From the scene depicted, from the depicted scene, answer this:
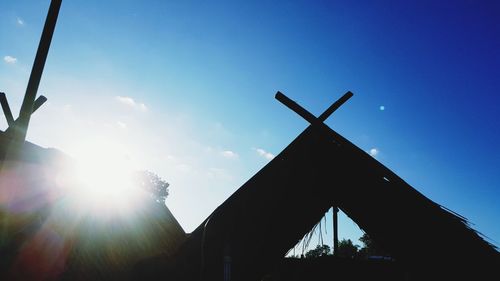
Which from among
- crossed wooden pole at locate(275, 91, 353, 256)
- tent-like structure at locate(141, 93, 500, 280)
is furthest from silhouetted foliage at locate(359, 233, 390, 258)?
crossed wooden pole at locate(275, 91, 353, 256)

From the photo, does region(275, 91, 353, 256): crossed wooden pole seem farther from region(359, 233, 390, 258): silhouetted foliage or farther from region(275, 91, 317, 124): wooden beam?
region(359, 233, 390, 258): silhouetted foliage

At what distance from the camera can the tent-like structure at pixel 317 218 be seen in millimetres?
3451

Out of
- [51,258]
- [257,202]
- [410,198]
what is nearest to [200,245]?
[257,202]

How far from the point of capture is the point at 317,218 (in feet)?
14.0

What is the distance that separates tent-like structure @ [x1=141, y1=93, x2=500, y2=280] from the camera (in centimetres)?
345

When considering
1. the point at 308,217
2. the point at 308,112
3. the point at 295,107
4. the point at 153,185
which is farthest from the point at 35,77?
the point at 153,185

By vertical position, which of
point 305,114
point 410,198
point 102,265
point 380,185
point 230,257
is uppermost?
point 102,265

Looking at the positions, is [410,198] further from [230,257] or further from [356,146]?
[230,257]

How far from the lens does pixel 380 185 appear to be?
153 inches

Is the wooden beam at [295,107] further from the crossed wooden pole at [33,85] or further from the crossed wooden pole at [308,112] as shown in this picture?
the crossed wooden pole at [33,85]

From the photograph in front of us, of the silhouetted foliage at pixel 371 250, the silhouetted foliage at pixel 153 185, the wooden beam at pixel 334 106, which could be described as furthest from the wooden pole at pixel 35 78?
the silhouetted foliage at pixel 153 185

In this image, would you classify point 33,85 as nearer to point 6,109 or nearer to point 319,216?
point 6,109

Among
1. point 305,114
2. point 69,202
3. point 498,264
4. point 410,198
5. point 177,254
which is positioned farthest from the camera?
point 69,202

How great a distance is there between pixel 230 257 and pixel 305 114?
8.20 ft
